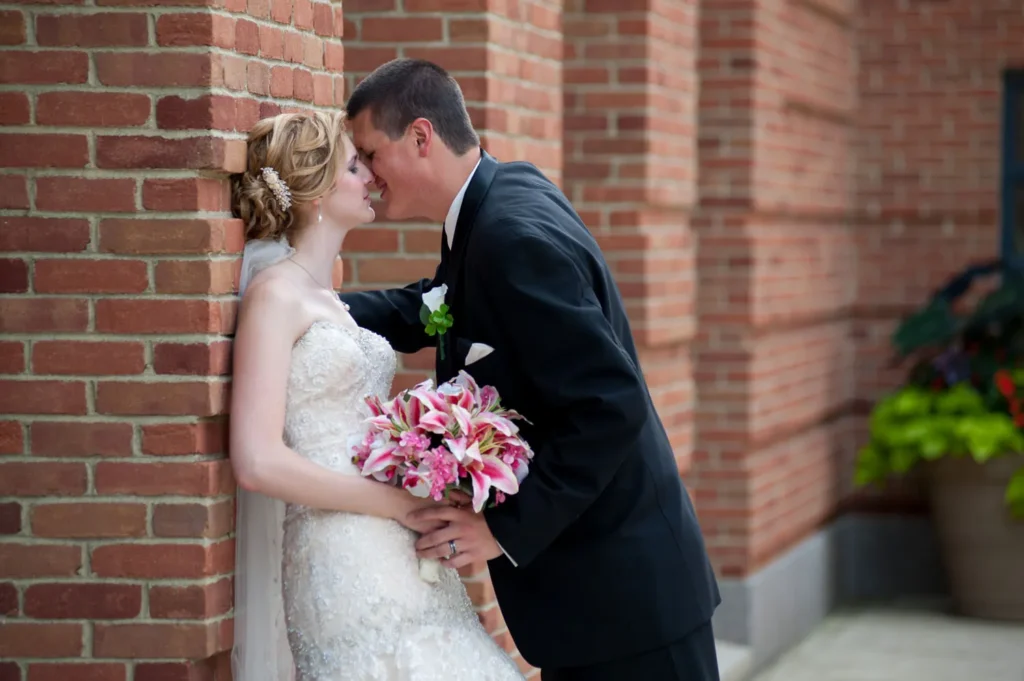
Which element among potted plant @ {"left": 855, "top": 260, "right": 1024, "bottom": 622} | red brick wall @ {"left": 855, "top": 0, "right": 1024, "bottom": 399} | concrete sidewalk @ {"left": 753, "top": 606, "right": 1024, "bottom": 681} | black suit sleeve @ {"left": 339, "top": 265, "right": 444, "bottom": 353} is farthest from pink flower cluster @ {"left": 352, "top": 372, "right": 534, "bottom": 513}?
red brick wall @ {"left": 855, "top": 0, "right": 1024, "bottom": 399}

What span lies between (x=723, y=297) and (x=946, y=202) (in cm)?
257

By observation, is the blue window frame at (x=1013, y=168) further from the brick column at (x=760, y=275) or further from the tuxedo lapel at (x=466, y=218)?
the tuxedo lapel at (x=466, y=218)

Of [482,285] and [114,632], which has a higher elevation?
[482,285]

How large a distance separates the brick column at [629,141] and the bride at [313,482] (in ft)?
9.84

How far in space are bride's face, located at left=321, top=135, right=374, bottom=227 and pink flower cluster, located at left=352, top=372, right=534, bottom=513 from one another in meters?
0.47

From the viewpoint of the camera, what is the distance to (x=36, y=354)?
3.57 m

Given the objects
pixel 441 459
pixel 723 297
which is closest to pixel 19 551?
pixel 441 459

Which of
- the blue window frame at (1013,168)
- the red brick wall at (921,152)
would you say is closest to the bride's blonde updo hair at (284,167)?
the red brick wall at (921,152)

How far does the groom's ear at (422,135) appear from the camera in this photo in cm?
370

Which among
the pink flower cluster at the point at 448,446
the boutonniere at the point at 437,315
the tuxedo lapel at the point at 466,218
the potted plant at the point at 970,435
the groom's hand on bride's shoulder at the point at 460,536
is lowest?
the potted plant at the point at 970,435

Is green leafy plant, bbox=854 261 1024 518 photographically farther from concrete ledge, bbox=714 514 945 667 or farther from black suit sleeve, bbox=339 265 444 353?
black suit sleeve, bbox=339 265 444 353

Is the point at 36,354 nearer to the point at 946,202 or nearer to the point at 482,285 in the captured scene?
the point at 482,285

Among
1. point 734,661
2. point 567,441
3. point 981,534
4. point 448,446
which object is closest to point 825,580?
point 981,534

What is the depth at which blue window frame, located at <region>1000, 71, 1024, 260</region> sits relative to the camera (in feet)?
32.3
